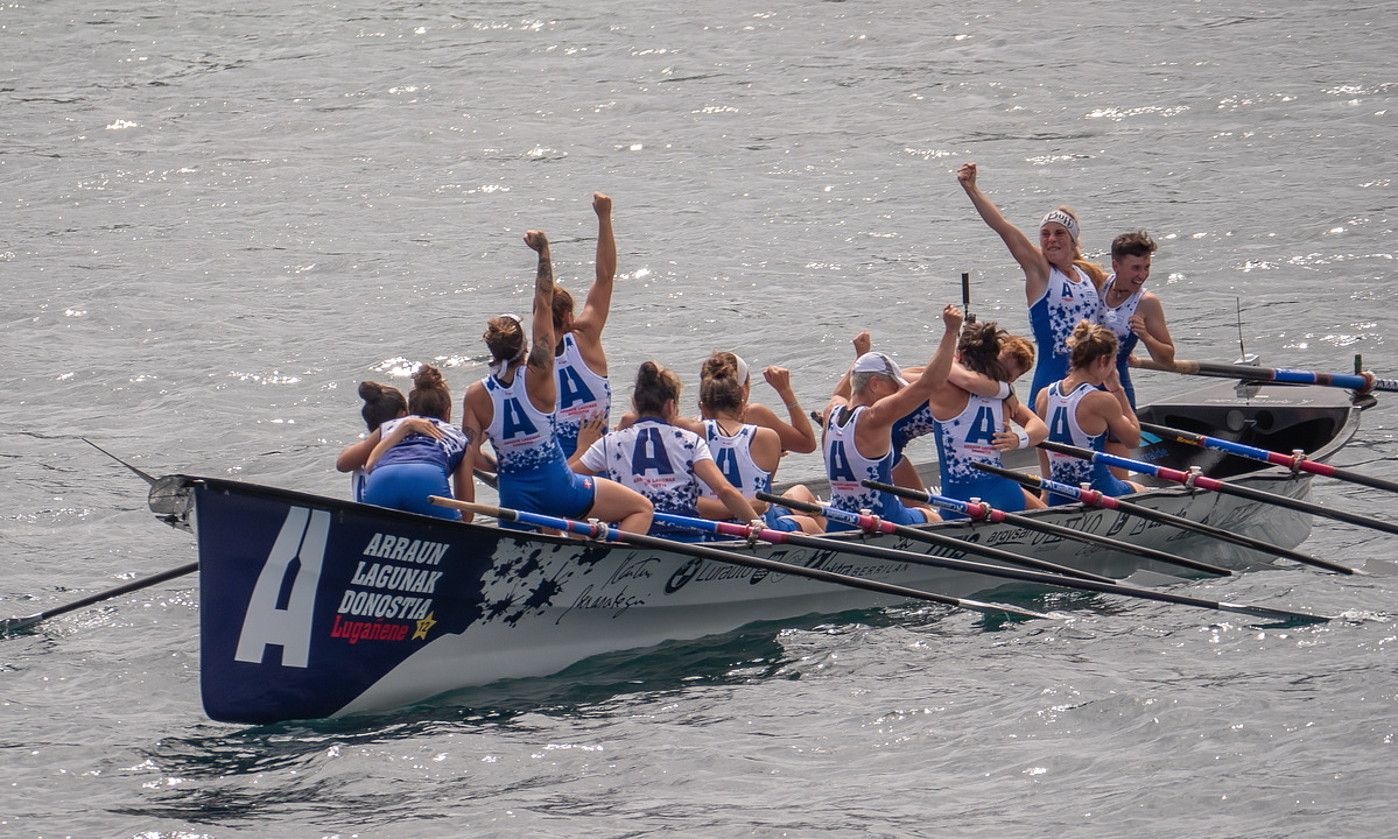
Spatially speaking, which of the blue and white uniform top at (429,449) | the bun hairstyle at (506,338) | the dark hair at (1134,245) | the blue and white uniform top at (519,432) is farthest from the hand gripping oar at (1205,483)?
the blue and white uniform top at (429,449)

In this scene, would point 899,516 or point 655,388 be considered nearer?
point 655,388

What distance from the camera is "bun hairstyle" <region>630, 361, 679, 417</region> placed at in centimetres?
999

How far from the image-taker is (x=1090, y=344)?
1086cm

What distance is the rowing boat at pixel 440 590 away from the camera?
8.97 meters

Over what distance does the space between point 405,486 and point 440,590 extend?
0.63 meters

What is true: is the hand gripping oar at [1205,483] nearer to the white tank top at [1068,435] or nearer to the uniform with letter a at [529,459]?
the white tank top at [1068,435]

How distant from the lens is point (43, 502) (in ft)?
46.2

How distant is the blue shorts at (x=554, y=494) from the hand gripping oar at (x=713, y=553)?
7.2 inches

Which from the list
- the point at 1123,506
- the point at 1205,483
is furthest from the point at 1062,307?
the point at 1123,506

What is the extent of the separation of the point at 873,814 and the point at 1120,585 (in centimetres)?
285

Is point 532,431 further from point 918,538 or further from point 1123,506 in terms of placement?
point 1123,506

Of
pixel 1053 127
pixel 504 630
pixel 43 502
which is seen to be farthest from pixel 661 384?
pixel 1053 127

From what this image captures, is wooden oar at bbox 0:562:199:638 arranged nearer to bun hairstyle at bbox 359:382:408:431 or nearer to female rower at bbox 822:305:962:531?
bun hairstyle at bbox 359:382:408:431

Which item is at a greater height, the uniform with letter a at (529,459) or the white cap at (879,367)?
the white cap at (879,367)
